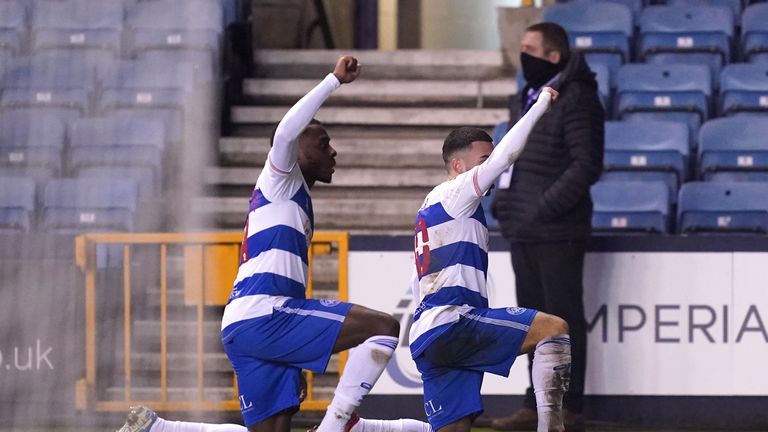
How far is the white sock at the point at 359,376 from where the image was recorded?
5777mm

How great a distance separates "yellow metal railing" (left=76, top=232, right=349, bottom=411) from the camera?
26.7 ft

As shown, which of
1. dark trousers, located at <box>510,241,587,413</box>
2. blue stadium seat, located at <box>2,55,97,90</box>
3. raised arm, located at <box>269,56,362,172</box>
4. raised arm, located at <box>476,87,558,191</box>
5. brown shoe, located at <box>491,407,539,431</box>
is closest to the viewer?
raised arm, located at <box>476,87,558,191</box>

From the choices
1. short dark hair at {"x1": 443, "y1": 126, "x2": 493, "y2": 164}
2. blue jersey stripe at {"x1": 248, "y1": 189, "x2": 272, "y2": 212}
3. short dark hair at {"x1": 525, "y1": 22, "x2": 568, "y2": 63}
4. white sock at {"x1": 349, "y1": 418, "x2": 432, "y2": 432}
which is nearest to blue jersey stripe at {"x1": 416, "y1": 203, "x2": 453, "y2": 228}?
short dark hair at {"x1": 443, "y1": 126, "x2": 493, "y2": 164}

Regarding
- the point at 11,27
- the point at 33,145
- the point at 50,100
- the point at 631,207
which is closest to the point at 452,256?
the point at 631,207

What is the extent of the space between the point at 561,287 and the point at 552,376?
6.13 feet

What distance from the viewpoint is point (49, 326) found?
8.30 m

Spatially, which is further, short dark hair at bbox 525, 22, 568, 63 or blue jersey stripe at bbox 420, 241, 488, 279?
short dark hair at bbox 525, 22, 568, 63

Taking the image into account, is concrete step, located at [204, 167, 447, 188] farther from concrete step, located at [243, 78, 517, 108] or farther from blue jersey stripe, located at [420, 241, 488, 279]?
blue jersey stripe, located at [420, 241, 488, 279]

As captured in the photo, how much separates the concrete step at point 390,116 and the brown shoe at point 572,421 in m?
3.89

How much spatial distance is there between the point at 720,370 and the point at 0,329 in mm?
4171

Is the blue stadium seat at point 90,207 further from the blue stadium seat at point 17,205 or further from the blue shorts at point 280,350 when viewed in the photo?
the blue shorts at point 280,350

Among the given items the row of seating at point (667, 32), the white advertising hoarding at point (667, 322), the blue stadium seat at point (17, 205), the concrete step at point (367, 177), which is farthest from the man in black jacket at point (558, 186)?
the blue stadium seat at point (17, 205)

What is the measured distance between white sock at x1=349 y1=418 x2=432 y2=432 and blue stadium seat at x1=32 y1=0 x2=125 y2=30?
6178mm

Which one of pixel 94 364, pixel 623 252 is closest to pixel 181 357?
pixel 94 364
